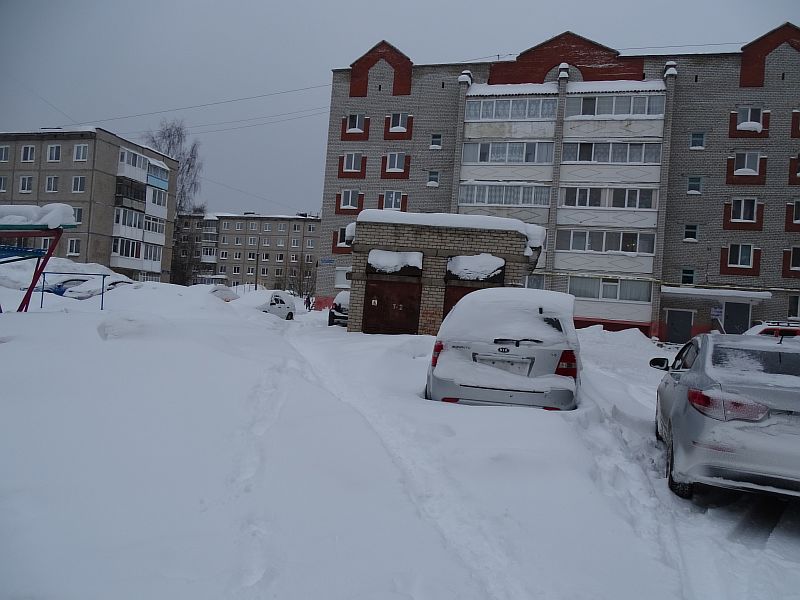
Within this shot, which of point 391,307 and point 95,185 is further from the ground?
point 95,185

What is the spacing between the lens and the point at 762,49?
35.7 meters

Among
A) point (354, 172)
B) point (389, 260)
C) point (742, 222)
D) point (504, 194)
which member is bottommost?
point (389, 260)

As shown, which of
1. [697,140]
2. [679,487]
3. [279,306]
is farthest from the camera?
[697,140]

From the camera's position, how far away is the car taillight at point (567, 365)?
653 cm

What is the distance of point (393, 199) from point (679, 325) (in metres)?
19.9

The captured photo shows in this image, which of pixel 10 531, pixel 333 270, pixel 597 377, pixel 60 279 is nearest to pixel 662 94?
pixel 333 270

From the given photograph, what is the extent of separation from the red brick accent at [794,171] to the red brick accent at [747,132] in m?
2.12

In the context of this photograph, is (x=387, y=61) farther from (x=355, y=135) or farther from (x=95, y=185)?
(x=95, y=185)

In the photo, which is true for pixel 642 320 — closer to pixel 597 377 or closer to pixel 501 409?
pixel 597 377

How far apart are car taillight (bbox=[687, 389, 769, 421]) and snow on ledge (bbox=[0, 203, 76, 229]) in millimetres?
14582

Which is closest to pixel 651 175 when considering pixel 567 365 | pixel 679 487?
pixel 567 365

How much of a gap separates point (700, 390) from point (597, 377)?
22.7ft

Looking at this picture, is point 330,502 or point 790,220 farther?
point 790,220

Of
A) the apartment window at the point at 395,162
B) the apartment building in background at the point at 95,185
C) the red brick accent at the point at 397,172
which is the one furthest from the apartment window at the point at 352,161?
the apartment building in background at the point at 95,185
